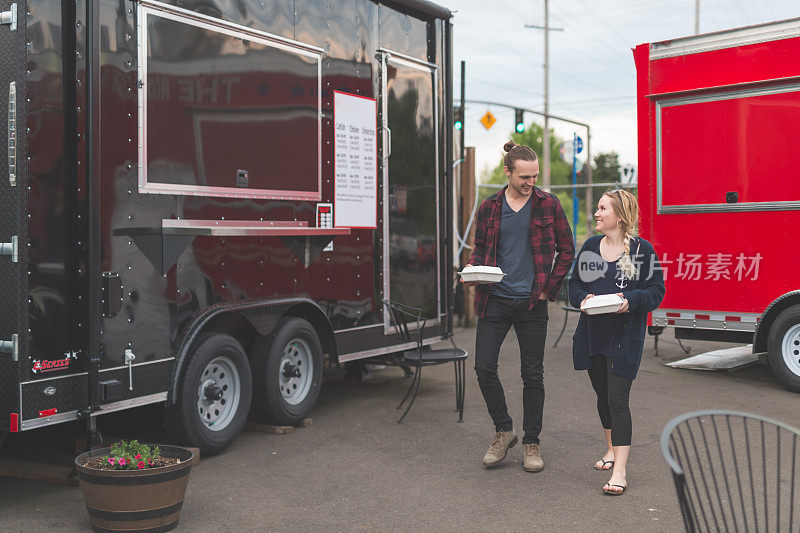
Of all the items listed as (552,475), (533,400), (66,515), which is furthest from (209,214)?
(552,475)

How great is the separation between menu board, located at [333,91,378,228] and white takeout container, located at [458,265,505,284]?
1873 mm

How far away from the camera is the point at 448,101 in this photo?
8453mm

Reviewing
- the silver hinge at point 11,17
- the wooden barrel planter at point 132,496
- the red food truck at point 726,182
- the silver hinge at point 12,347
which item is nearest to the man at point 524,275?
the wooden barrel planter at point 132,496

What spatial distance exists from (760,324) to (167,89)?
588cm

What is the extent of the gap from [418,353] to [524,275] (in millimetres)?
2288

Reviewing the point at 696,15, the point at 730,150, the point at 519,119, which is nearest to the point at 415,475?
the point at 730,150

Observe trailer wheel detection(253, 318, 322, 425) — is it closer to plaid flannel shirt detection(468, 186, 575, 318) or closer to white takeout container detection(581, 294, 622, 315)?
plaid flannel shirt detection(468, 186, 575, 318)

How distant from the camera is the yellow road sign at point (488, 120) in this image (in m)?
22.5

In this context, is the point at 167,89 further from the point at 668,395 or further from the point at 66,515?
the point at 668,395

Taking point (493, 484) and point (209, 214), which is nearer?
point (493, 484)

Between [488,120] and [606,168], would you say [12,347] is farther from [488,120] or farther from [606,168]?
[606,168]

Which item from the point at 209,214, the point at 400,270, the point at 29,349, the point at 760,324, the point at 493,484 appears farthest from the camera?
the point at 760,324

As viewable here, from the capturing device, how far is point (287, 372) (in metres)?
6.63

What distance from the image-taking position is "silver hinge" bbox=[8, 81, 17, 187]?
4609 mm
